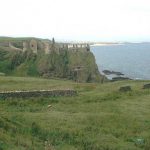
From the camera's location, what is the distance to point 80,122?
31766 millimetres

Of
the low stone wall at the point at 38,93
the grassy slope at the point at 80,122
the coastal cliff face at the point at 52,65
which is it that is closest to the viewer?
the grassy slope at the point at 80,122

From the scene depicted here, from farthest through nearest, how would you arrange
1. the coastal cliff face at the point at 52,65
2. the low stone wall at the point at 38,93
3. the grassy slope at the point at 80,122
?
the coastal cliff face at the point at 52,65, the low stone wall at the point at 38,93, the grassy slope at the point at 80,122

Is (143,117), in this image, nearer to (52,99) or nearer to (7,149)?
(52,99)

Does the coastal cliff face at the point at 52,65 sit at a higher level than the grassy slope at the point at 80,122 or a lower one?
lower

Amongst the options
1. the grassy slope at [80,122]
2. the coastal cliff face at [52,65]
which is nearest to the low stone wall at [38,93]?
the grassy slope at [80,122]

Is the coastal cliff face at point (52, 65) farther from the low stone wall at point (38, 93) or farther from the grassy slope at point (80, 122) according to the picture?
the grassy slope at point (80, 122)

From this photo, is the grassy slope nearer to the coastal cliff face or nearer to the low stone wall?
the low stone wall

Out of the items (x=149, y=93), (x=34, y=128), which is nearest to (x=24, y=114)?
(x=34, y=128)

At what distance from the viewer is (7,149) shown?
21250 millimetres

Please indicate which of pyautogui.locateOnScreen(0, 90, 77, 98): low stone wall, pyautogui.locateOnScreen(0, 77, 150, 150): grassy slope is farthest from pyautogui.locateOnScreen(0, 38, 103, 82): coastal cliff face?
pyautogui.locateOnScreen(0, 77, 150, 150): grassy slope

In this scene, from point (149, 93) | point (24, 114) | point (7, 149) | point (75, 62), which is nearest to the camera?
point (7, 149)

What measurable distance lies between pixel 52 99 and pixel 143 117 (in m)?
10.6

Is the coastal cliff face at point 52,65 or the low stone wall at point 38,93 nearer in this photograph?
the low stone wall at point 38,93

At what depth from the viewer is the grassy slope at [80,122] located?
25297 millimetres
